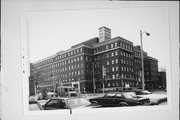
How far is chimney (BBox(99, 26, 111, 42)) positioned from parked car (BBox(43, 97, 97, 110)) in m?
0.95

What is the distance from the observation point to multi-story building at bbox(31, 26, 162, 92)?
2.68 m

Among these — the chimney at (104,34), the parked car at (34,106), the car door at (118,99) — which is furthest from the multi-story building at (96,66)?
the parked car at (34,106)

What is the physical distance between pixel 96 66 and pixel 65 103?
2.36ft

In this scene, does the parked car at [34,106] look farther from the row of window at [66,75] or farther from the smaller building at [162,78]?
the smaller building at [162,78]

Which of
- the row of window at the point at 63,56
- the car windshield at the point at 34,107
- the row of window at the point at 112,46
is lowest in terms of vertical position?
the car windshield at the point at 34,107

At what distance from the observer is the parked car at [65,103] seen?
269 centimetres

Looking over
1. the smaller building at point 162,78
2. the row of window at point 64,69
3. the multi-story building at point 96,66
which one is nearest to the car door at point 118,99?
the multi-story building at point 96,66

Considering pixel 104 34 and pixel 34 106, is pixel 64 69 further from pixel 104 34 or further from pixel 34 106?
pixel 104 34

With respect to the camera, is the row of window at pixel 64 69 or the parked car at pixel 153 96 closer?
the parked car at pixel 153 96

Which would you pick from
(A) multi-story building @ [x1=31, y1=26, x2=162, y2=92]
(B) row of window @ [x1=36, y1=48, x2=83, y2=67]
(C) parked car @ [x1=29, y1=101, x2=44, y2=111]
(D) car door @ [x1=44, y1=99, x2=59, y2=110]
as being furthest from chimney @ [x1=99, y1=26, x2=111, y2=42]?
(C) parked car @ [x1=29, y1=101, x2=44, y2=111]

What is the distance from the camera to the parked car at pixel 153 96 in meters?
2.64

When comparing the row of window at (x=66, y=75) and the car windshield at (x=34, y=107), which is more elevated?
the row of window at (x=66, y=75)

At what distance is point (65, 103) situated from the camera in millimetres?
2691

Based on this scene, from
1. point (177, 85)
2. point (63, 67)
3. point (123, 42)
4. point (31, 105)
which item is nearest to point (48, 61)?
point (63, 67)
